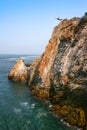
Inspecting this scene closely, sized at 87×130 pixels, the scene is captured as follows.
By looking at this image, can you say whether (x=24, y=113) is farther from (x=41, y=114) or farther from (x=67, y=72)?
(x=67, y=72)

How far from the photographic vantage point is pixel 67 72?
4450 cm

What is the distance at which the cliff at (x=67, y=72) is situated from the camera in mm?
37688

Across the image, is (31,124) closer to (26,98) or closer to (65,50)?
(26,98)

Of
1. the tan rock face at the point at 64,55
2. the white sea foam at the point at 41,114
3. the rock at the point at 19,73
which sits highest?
the tan rock face at the point at 64,55

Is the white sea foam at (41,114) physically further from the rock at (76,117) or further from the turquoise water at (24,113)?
the rock at (76,117)

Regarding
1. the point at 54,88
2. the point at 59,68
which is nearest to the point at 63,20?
the point at 59,68

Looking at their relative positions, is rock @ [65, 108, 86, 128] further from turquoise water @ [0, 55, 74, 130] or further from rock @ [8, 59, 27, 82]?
rock @ [8, 59, 27, 82]

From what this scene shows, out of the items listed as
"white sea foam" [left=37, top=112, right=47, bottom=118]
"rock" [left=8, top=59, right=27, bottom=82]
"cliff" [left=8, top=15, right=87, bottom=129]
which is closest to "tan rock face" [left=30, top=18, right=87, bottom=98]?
"cliff" [left=8, top=15, right=87, bottom=129]

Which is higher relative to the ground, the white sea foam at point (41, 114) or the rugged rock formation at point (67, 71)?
the rugged rock formation at point (67, 71)

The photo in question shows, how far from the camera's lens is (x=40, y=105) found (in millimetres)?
43969

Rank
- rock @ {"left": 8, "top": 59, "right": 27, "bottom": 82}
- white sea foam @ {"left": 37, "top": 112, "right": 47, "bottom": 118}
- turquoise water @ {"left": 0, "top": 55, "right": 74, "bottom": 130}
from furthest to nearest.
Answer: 1. rock @ {"left": 8, "top": 59, "right": 27, "bottom": 82}
2. white sea foam @ {"left": 37, "top": 112, "right": 47, "bottom": 118}
3. turquoise water @ {"left": 0, "top": 55, "right": 74, "bottom": 130}

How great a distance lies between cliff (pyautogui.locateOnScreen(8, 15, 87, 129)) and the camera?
124 ft

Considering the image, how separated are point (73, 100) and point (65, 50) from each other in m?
12.6

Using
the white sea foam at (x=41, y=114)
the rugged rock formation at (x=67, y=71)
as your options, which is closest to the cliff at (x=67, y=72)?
the rugged rock formation at (x=67, y=71)
